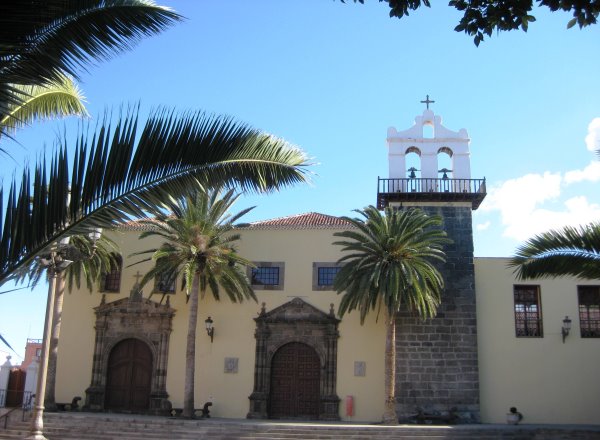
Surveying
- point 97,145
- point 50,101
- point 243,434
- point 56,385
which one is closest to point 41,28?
point 97,145

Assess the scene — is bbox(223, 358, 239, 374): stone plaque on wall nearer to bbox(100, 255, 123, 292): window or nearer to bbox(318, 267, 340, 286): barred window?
bbox(318, 267, 340, 286): barred window

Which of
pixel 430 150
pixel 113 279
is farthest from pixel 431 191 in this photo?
pixel 113 279

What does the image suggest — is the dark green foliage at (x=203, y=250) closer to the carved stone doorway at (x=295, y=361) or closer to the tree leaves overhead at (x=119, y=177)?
the carved stone doorway at (x=295, y=361)

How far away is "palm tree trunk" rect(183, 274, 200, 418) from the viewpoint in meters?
21.3

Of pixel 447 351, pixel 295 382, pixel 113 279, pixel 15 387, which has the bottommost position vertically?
pixel 15 387

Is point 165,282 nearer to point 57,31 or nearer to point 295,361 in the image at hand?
point 295,361

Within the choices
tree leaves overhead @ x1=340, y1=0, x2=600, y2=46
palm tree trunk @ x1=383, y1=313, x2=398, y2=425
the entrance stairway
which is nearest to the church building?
palm tree trunk @ x1=383, y1=313, x2=398, y2=425

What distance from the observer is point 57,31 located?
425 centimetres

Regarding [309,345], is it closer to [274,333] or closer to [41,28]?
[274,333]

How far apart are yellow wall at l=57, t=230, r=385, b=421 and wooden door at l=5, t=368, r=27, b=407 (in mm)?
1473

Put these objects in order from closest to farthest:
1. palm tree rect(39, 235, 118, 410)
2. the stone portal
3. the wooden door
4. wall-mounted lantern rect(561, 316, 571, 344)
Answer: palm tree rect(39, 235, 118, 410)
wall-mounted lantern rect(561, 316, 571, 344)
the stone portal
the wooden door

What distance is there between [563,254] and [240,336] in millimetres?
15205

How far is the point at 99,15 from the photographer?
4.33 m

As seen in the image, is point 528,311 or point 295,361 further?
point 295,361
